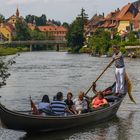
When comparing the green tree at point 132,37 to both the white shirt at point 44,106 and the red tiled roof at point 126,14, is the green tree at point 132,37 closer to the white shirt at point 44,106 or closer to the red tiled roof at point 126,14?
the red tiled roof at point 126,14

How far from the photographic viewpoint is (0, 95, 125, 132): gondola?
17.5 meters

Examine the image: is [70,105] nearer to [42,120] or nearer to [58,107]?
[58,107]

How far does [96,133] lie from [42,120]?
2728mm


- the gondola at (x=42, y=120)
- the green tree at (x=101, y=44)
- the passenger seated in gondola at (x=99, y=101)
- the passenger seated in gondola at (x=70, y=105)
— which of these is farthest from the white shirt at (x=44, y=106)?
the green tree at (x=101, y=44)

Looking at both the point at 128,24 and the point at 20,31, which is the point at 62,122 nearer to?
the point at 128,24

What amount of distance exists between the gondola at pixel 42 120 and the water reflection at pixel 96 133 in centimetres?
23

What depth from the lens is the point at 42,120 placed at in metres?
18.2

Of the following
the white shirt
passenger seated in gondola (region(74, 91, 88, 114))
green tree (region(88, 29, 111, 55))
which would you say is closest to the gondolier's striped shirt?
the white shirt

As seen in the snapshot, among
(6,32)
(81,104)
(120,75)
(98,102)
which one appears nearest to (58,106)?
(81,104)

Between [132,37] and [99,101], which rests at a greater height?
[132,37]

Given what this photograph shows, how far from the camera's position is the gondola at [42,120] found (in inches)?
691

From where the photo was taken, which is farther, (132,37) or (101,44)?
(101,44)

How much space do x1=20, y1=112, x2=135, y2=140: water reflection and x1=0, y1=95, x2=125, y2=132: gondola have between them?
0.23 meters

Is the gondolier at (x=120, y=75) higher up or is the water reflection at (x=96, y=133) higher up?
the gondolier at (x=120, y=75)
